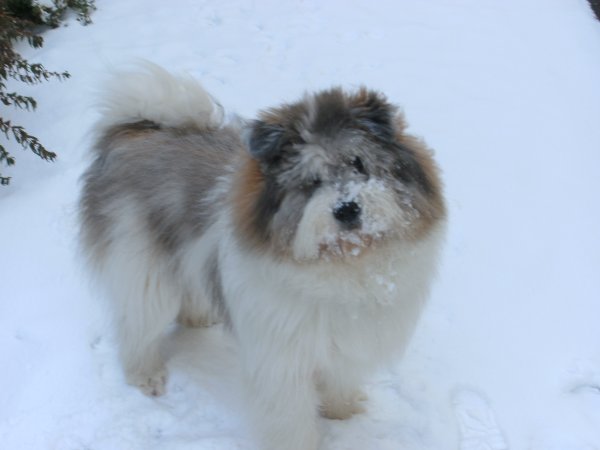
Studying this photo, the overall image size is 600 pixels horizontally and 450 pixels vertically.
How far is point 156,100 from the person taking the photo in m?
2.90

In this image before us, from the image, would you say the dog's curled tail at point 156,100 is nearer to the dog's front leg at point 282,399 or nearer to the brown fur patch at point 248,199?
the brown fur patch at point 248,199

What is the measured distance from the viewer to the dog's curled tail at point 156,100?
9.43 ft

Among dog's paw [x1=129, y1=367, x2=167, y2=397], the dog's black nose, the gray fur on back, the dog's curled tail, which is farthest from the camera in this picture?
dog's paw [x1=129, y1=367, x2=167, y2=397]

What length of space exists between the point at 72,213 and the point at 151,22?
2776 millimetres

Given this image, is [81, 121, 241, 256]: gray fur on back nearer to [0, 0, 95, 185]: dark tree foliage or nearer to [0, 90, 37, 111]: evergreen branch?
[0, 0, 95, 185]: dark tree foliage

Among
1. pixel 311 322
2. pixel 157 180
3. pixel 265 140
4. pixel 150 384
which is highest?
pixel 265 140

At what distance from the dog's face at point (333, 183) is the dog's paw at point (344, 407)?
3.43 feet

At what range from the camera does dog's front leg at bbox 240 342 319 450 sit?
7.94 ft

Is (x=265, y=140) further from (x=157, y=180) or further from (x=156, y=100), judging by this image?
(x=156, y=100)

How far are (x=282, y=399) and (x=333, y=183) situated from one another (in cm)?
95

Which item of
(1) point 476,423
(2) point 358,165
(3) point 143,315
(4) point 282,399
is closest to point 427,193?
(2) point 358,165

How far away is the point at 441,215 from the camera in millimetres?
2271

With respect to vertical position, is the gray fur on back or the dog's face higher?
the dog's face

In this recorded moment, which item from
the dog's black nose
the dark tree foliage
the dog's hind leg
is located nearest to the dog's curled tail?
the dog's hind leg
